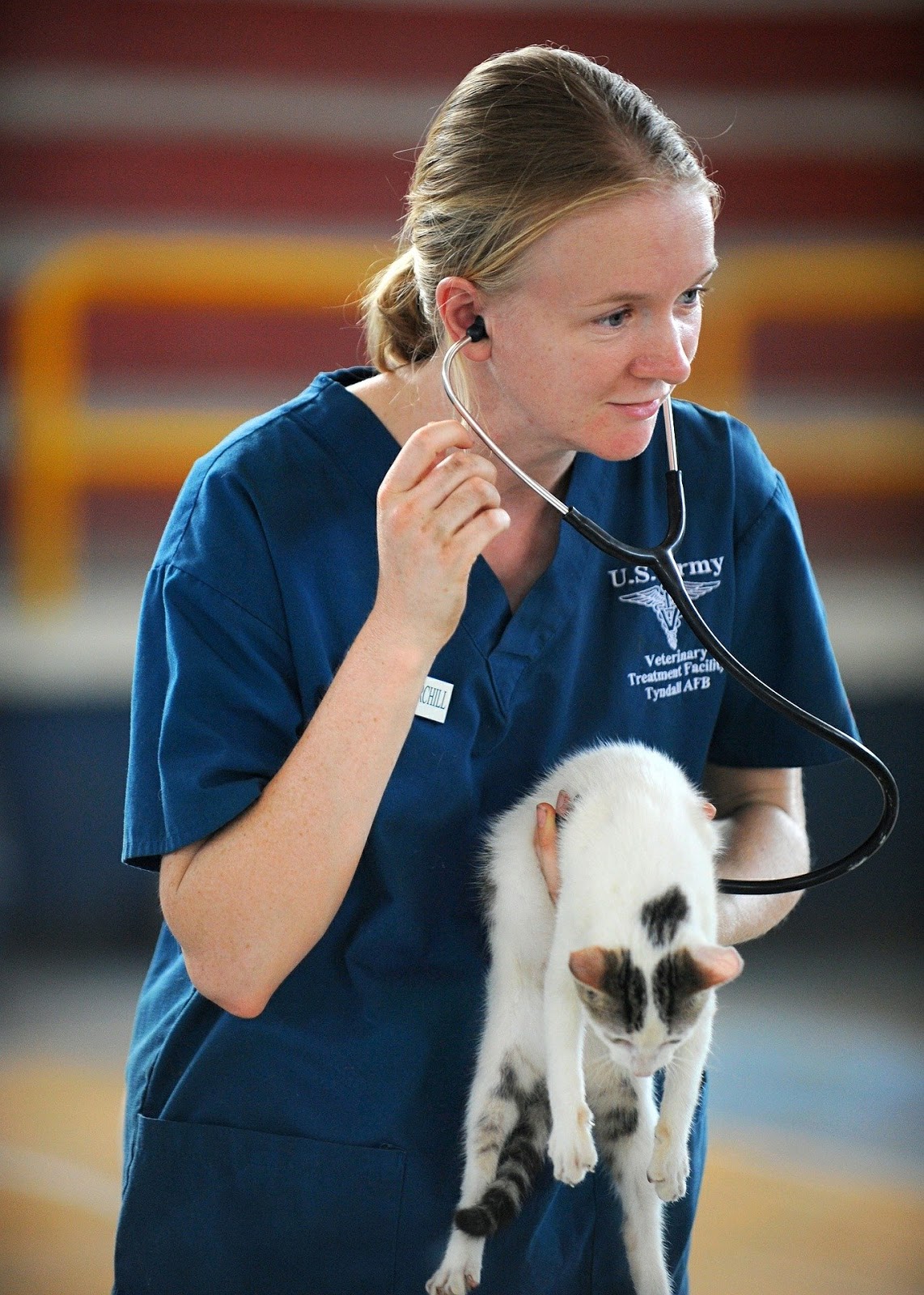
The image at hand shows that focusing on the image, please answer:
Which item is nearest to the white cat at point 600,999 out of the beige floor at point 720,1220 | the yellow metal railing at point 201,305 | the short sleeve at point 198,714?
the short sleeve at point 198,714

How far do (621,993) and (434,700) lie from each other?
0.31 meters

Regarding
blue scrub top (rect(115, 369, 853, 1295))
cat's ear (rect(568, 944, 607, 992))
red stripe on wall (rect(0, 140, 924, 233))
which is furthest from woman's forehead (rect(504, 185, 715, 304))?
red stripe on wall (rect(0, 140, 924, 233))

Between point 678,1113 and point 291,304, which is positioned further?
point 291,304

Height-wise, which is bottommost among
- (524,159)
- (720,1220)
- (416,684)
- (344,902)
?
(720,1220)

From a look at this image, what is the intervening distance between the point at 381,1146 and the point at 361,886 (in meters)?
0.22

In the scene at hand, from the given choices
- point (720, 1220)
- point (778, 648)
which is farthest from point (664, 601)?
point (720, 1220)

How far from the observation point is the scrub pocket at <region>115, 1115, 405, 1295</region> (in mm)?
1169

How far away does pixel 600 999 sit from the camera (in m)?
1.00

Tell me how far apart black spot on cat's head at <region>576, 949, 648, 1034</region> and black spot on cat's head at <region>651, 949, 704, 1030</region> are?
0.01 metres

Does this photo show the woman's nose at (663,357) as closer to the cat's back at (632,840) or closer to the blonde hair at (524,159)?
the blonde hair at (524,159)

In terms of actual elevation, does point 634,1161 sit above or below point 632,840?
→ below

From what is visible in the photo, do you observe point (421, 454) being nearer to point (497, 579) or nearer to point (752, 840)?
point (497, 579)

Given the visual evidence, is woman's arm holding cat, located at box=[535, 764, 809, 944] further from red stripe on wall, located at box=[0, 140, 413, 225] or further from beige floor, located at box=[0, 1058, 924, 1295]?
red stripe on wall, located at box=[0, 140, 413, 225]

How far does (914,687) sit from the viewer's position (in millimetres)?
3541
